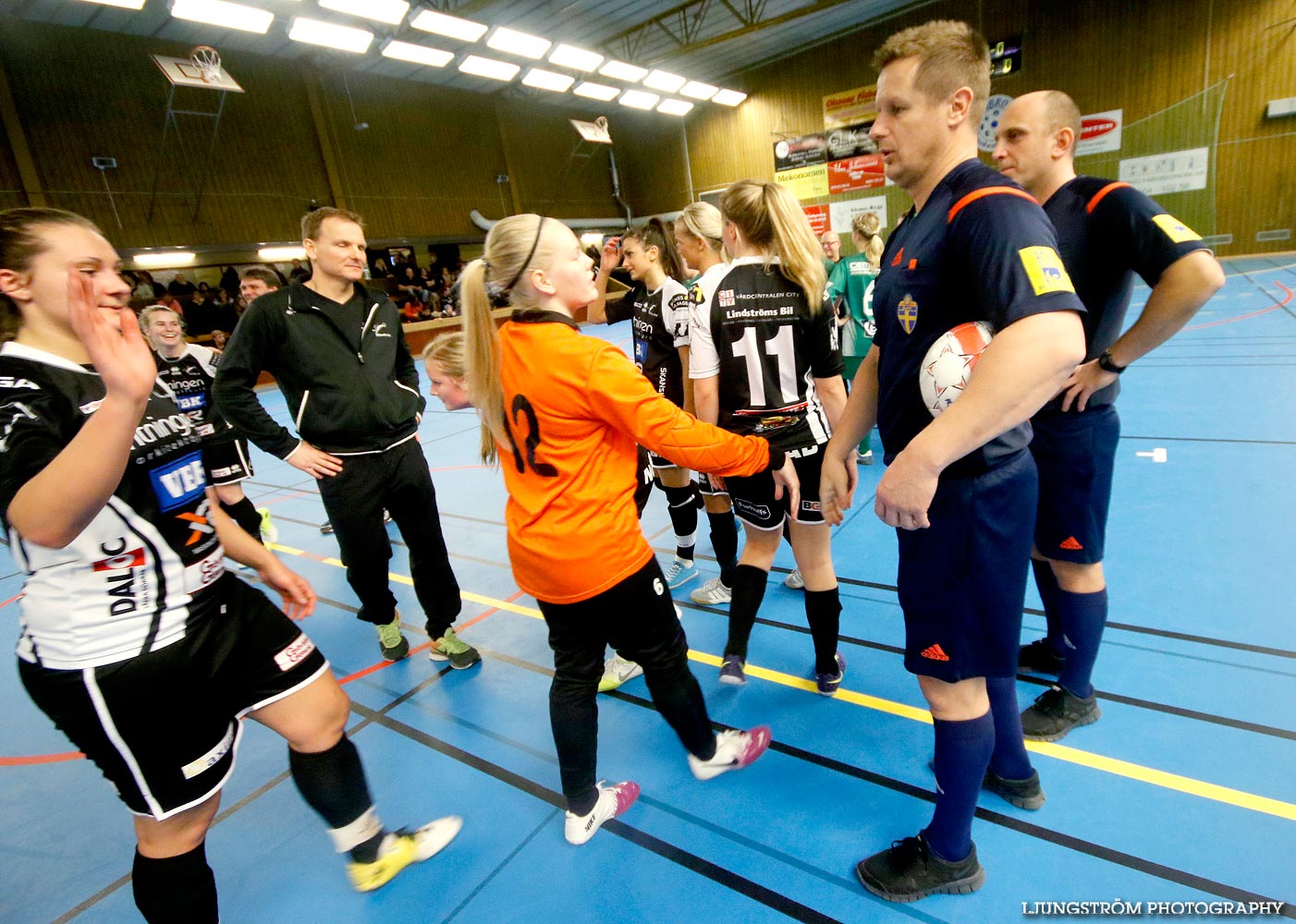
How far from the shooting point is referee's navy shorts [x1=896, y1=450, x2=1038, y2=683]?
1.42 m

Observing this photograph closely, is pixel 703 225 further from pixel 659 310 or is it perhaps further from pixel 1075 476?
pixel 1075 476

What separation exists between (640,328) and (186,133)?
55.3 feet

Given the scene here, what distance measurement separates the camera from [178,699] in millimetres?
1458

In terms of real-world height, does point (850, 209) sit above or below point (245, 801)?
above

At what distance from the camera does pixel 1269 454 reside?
4328 mm

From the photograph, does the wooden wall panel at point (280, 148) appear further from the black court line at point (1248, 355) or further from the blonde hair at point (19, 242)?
the black court line at point (1248, 355)

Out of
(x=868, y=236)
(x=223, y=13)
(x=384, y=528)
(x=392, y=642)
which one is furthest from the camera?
(x=223, y=13)

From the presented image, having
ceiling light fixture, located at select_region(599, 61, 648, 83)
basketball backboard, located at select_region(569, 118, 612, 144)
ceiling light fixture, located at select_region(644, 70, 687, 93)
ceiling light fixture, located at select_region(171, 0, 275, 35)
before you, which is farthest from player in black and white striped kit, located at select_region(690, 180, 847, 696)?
basketball backboard, located at select_region(569, 118, 612, 144)

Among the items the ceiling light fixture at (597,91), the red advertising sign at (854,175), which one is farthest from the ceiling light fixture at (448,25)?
the red advertising sign at (854,175)

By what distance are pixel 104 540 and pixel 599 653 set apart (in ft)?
4.22

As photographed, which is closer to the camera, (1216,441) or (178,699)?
(178,699)

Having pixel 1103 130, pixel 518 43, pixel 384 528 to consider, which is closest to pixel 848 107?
pixel 1103 130

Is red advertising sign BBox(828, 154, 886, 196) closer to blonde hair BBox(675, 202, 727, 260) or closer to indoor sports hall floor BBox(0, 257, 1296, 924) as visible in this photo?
indoor sports hall floor BBox(0, 257, 1296, 924)

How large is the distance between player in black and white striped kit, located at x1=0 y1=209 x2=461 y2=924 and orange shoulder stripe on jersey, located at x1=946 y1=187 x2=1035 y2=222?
5.30ft
